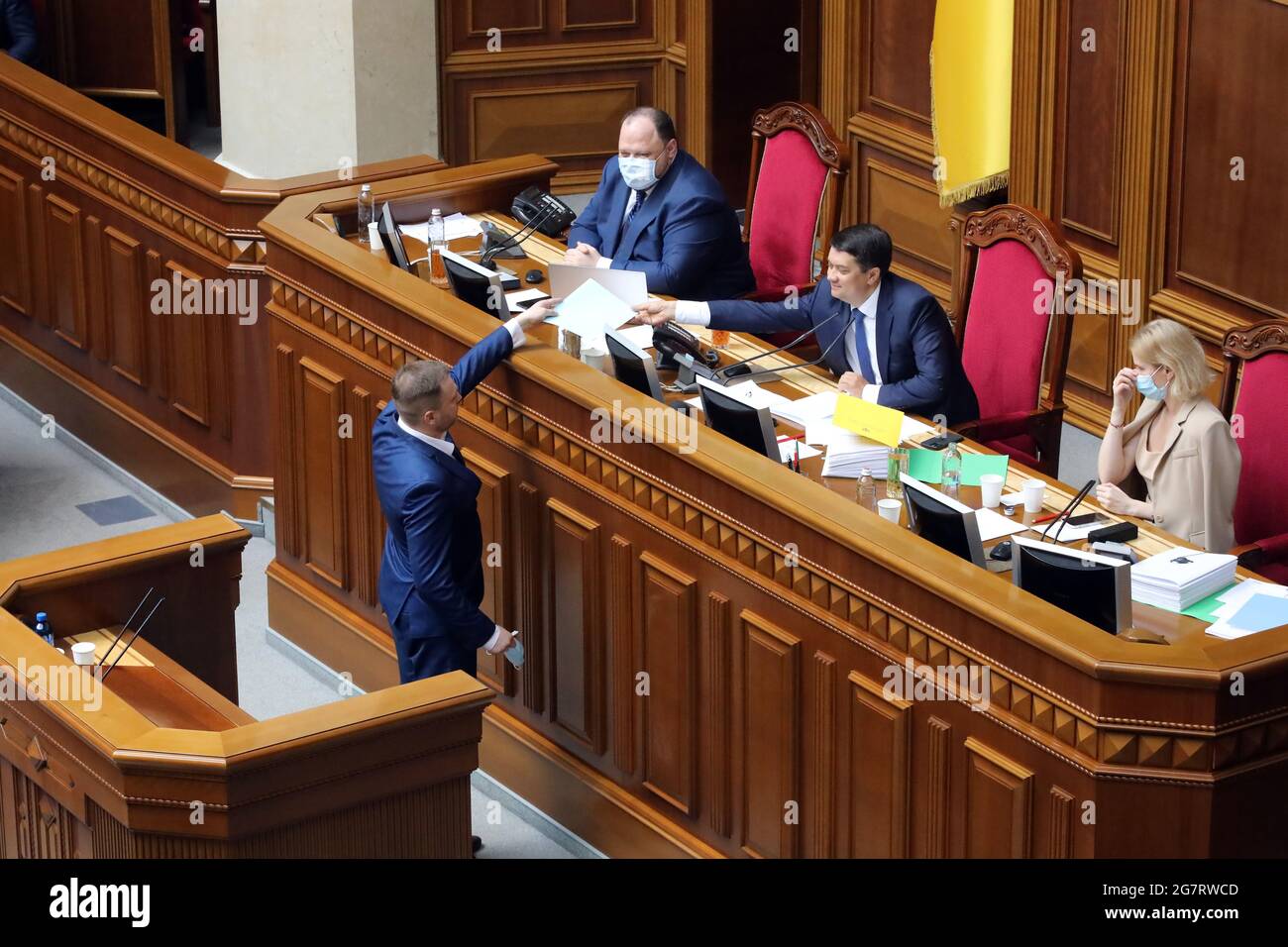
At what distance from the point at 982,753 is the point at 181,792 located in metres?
1.55

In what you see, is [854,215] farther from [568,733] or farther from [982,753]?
[982,753]

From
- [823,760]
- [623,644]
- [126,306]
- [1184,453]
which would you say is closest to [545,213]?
[126,306]

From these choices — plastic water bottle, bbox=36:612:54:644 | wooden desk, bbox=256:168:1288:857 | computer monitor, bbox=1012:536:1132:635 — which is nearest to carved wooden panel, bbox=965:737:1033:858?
wooden desk, bbox=256:168:1288:857

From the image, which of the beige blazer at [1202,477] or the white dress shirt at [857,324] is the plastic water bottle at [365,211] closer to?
the white dress shirt at [857,324]

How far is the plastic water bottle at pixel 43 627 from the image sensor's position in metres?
4.49

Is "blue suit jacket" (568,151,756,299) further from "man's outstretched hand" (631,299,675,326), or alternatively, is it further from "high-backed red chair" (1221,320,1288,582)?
"high-backed red chair" (1221,320,1288,582)

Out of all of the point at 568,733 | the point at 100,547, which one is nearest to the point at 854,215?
the point at 568,733

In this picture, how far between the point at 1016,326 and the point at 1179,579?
5.73ft

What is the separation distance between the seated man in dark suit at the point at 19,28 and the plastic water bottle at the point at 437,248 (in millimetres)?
3549

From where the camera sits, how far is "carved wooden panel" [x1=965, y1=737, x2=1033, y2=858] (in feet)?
13.7

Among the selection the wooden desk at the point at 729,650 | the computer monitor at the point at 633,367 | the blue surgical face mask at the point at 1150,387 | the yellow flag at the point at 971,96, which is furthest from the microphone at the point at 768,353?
the yellow flag at the point at 971,96

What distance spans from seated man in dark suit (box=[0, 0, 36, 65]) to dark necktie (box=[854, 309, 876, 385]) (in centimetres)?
505

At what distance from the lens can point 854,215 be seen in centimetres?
873

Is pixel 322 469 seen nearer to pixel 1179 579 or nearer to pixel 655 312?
pixel 655 312
